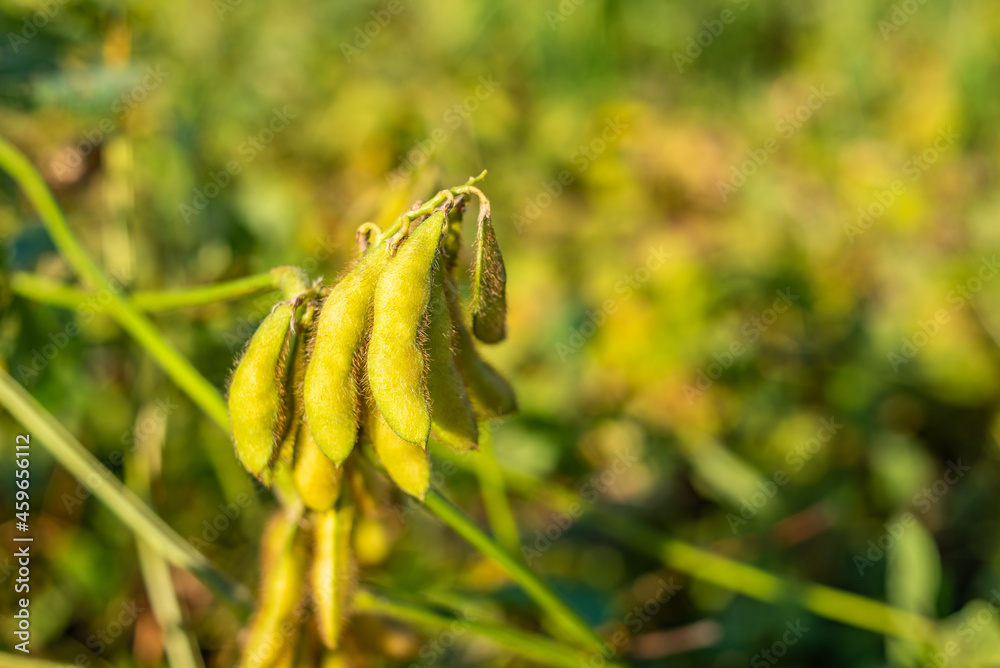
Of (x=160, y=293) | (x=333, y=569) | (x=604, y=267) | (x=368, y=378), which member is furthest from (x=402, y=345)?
(x=604, y=267)

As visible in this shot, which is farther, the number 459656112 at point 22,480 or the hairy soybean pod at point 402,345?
the number 459656112 at point 22,480

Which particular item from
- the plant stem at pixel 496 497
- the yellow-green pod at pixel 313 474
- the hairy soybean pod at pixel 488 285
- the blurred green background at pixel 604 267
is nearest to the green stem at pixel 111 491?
the blurred green background at pixel 604 267

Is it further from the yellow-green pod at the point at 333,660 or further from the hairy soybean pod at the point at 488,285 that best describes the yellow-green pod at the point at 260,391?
the yellow-green pod at the point at 333,660

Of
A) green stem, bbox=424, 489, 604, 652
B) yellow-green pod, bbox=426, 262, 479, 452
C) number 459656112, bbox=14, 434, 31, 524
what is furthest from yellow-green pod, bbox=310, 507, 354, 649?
number 459656112, bbox=14, 434, 31, 524

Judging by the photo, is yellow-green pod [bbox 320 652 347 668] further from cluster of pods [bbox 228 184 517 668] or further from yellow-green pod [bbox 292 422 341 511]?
yellow-green pod [bbox 292 422 341 511]

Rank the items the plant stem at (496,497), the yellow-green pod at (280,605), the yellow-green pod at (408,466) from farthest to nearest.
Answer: the plant stem at (496,497)
the yellow-green pod at (280,605)
the yellow-green pod at (408,466)

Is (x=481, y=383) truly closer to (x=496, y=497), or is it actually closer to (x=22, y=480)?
(x=496, y=497)

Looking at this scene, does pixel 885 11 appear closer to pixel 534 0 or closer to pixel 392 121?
pixel 534 0
